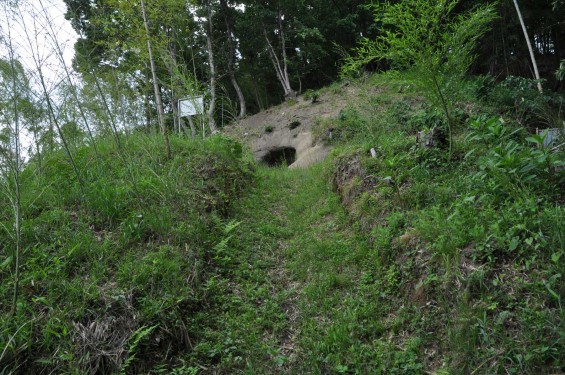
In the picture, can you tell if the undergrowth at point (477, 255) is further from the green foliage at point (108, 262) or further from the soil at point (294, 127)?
the soil at point (294, 127)

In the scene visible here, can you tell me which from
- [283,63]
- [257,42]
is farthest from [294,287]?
[257,42]

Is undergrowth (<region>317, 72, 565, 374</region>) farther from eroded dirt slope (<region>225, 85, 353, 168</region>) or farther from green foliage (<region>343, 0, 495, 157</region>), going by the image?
eroded dirt slope (<region>225, 85, 353, 168</region>)

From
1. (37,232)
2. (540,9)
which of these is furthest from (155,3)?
(540,9)

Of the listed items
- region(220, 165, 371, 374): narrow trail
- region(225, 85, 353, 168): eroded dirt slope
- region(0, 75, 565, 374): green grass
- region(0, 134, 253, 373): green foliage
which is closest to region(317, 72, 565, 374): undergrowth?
region(0, 75, 565, 374): green grass

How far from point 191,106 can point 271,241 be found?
10.8ft

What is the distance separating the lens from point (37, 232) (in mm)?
3398

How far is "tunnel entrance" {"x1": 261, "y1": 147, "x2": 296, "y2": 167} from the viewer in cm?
1304

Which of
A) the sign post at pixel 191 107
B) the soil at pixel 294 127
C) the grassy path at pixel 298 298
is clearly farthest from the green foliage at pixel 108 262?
the soil at pixel 294 127

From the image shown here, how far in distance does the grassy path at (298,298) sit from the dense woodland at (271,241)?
0.02 metres

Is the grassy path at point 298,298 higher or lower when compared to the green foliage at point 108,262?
lower

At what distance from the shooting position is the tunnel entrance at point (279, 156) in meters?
13.0

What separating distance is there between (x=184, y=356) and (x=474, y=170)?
3.62 metres

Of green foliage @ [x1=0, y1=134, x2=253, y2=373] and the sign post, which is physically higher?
the sign post

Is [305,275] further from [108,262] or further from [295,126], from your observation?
[295,126]
